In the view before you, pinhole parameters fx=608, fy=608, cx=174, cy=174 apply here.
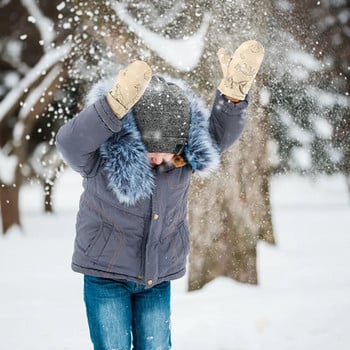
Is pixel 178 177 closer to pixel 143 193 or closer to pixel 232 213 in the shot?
pixel 143 193

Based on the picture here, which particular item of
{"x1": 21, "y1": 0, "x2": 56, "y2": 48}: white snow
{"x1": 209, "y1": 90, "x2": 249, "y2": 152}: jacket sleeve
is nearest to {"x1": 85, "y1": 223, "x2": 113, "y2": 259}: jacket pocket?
{"x1": 209, "y1": 90, "x2": 249, "y2": 152}: jacket sleeve

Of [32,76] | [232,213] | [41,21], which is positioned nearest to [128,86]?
[232,213]

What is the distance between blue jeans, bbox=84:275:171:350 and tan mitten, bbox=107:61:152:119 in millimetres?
690

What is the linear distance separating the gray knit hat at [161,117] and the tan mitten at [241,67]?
7.4 inches

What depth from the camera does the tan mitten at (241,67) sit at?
7.24ft

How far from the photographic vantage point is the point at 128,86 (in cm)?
200

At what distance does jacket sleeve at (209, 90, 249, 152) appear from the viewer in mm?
2354

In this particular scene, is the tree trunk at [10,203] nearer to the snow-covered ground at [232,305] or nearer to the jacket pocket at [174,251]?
the snow-covered ground at [232,305]

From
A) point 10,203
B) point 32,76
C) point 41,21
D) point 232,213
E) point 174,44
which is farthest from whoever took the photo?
point 10,203

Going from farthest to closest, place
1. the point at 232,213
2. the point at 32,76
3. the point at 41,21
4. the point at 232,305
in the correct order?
the point at 32,76 < the point at 41,21 < the point at 232,213 < the point at 232,305

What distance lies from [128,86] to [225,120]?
0.53 meters

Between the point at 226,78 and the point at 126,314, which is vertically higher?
the point at 226,78

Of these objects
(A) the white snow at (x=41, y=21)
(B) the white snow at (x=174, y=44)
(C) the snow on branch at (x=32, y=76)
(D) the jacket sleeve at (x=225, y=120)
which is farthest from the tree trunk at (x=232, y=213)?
(A) the white snow at (x=41, y=21)

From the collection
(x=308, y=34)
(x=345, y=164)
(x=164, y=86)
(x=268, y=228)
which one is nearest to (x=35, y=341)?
(x=164, y=86)
